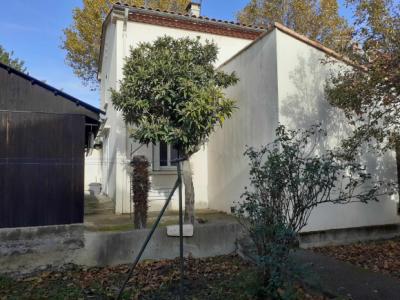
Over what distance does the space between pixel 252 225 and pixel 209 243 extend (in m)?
2.79

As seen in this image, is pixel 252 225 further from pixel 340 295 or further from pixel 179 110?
pixel 179 110

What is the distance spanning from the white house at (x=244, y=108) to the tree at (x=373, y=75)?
0.78 m

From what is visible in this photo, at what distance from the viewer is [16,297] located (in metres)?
5.11

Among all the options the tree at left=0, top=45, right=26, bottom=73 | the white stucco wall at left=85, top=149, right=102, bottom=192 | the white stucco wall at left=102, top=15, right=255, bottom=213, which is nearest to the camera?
the white stucco wall at left=102, top=15, right=255, bottom=213

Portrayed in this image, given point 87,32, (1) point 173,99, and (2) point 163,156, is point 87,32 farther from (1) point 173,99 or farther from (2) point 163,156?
(1) point 173,99

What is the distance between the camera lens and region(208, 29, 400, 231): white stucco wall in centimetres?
765

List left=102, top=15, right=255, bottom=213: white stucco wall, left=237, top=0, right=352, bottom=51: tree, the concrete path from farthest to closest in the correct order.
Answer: left=237, top=0, right=352, bottom=51: tree, left=102, top=15, right=255, bottom=213: white stucco wall, the concrete path

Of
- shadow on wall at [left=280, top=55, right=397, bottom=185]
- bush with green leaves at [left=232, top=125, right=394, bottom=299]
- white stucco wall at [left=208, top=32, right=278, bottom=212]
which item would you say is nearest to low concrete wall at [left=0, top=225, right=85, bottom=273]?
bush with green leaves at [left=232, top=125, right=394, bottom=299]

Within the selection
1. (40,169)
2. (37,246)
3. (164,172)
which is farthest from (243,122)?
(37,246)

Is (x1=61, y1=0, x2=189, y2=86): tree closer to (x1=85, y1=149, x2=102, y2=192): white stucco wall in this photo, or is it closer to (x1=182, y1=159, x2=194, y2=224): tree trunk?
(x1=85, y1=149, x2=102, y2=192): white stucco wall

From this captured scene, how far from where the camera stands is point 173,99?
7.64 meters

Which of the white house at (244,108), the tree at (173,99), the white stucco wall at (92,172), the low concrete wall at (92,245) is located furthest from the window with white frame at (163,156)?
the white stucco wall at (92,172)

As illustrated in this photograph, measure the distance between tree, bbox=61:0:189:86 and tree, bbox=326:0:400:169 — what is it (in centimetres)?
1482

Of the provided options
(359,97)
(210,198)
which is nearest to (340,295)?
(359,97)
